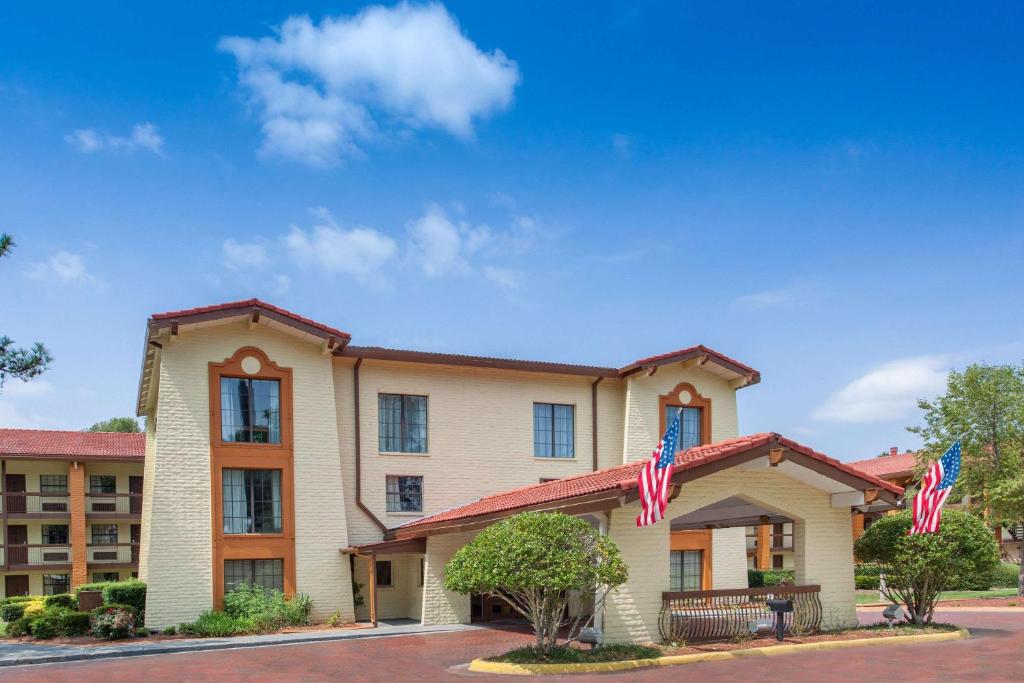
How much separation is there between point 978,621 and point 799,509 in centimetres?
717

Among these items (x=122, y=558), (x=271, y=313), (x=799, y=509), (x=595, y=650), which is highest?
(x=271, y=313)

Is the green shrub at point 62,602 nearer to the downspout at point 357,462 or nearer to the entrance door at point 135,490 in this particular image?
the downspout at point 357,462

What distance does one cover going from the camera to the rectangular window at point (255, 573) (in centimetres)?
2595

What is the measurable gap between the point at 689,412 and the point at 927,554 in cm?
1300

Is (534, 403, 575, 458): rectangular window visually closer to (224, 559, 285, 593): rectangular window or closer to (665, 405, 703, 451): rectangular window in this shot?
(665, 405, 703, 451): rectangular window

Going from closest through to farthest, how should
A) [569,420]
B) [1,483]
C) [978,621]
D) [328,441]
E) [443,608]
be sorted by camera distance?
[978,621] → [443,608] → [328,441] → [569,420] → [1,483]

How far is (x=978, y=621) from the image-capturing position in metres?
23.3

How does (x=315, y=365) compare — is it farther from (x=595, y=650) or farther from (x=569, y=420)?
(x=595, y=650)

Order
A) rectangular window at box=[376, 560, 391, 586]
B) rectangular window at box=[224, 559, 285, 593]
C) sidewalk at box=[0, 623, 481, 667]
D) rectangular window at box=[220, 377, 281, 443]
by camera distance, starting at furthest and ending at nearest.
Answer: rectangular window at box=[376, 560, 391, 586]
rectangular window at box=[220, 377, 281, 443]
rectangular window at box=[224, 559, 285, 593]
sidewalk at box=[0, 623, 481, 667]

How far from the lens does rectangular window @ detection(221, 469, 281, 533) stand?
86.1 ft

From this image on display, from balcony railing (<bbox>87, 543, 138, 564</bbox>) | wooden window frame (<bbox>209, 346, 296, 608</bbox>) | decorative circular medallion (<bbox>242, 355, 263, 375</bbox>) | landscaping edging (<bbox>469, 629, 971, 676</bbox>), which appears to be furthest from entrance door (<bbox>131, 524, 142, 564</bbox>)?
landscaping edging (<bbox>469, 629, 971, 676</bbox>)

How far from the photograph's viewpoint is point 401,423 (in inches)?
1148

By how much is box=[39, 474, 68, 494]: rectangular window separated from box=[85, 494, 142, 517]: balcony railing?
1383mm

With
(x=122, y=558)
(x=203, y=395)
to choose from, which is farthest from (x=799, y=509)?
(x=122, y=558)
